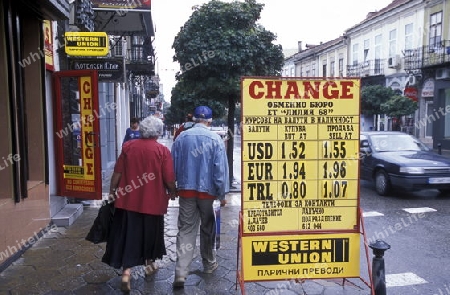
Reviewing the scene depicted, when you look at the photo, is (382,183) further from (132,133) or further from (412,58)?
(412,58)

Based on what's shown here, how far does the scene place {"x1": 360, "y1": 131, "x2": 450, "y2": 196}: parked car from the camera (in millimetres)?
9141

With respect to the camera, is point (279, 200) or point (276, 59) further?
point (276, 59)

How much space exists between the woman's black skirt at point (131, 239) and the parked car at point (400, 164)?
6.71m

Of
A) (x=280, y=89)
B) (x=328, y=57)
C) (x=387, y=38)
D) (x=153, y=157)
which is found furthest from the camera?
(x=328, y=57)

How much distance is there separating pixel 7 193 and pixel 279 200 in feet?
11.3

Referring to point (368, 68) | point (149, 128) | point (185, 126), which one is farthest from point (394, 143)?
point (368, 68)

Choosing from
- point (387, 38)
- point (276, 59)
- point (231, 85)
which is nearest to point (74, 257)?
point (231, 85)

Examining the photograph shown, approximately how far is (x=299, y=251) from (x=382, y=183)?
6630 millimetres

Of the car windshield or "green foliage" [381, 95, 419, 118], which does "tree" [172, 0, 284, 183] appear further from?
"green foliage" [381, 95, 419, 118]

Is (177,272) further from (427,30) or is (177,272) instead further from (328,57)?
(328,57)

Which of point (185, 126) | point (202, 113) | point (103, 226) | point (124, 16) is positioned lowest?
point (103, 226)

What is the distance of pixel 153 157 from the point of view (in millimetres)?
4324

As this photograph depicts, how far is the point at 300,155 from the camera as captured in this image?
3936mm

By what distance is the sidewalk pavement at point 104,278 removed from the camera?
4.38 m
